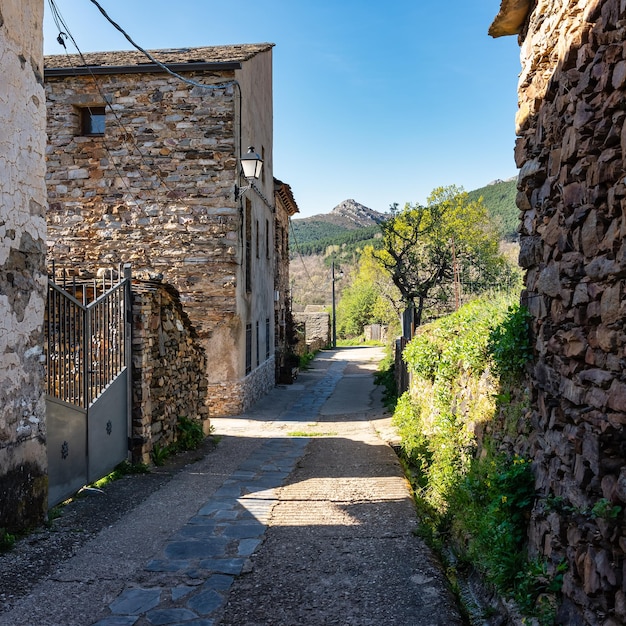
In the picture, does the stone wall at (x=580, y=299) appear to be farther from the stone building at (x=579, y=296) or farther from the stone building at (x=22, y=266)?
the stone building at (x=22, y=266)

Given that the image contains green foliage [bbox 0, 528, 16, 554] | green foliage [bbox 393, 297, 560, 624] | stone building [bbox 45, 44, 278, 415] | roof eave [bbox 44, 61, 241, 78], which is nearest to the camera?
green foliage [bbox 393, 297, 560, 624]

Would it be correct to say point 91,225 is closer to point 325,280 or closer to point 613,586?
point 613,586

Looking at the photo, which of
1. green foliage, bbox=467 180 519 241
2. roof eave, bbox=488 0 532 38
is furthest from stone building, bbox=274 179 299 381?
green foliage, bbox=467 180 519 241

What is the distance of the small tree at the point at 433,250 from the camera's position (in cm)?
1772

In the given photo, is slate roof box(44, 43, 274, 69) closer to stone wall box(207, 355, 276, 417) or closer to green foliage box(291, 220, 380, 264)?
stone wall box(207, 355, 276, 417)

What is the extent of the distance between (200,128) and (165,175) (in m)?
1.20

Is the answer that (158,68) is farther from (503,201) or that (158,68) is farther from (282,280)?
(503,201)

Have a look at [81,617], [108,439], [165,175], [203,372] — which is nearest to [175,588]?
[81,617]

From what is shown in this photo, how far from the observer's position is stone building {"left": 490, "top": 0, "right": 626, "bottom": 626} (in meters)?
2.51

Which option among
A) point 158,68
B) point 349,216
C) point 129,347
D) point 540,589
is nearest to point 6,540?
point 129,347

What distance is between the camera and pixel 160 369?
793 cm

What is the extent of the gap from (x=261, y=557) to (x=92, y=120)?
11043 millimetres

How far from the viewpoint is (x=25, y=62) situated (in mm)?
4953

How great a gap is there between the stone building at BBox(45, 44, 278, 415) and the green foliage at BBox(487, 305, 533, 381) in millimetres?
8562
